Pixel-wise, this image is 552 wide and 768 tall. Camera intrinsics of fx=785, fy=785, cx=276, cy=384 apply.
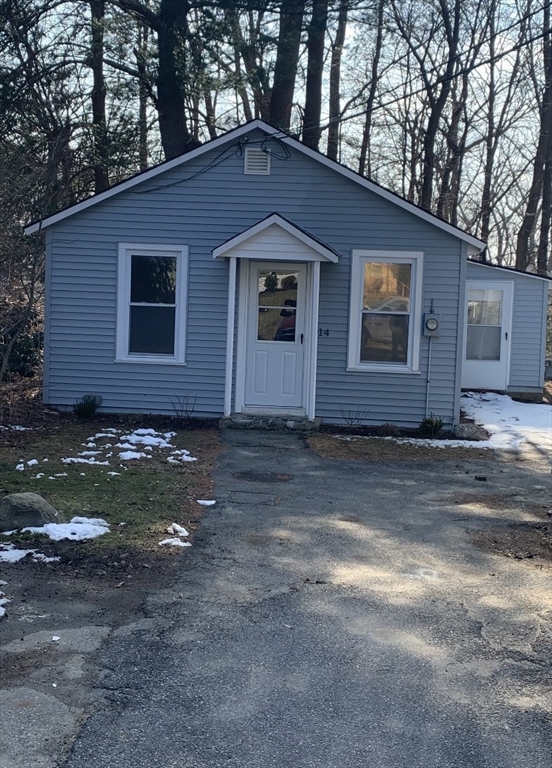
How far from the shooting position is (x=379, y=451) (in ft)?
34.8

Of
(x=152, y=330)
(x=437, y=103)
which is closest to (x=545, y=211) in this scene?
(x=437, y=103)

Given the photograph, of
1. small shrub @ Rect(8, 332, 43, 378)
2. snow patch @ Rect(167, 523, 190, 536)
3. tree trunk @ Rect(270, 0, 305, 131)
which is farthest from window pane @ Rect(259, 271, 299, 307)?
snow patch @ Rect(167, 523, 190, 536)

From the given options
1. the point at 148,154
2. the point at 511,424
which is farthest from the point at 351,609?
the point at 148,154

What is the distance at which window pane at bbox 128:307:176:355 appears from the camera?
40.7ft

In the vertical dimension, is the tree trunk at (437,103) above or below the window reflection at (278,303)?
above

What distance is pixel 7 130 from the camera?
1586 centimetres

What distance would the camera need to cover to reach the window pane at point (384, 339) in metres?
12.3

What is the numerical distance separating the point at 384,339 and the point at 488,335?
574cm

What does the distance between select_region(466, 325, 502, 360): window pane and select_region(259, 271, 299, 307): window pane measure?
20.8ft

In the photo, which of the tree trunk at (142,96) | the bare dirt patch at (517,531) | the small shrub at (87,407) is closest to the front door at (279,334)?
the small shrub at (87,407)

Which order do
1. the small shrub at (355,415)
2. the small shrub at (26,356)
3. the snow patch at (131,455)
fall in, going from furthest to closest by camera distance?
the small shrub at (26,356) → the small shrub at (355,415) → the snow patch at (131,455)

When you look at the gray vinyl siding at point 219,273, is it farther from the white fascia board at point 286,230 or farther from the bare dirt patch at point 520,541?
the bare dirt patch at point 520,541

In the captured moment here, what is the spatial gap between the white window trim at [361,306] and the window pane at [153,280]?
2843 millimetres

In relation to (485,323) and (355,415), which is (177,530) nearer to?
(355,415)
